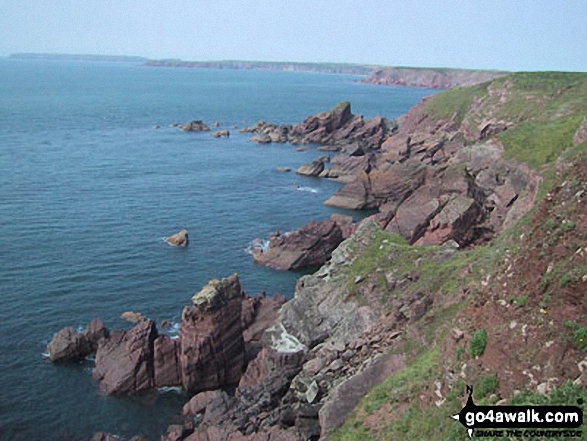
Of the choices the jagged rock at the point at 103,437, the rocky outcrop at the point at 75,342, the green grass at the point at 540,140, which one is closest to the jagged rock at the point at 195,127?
the green grass at the point at 540,140

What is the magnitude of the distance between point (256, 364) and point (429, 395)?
904 inches

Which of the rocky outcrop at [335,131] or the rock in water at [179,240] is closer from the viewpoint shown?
the rock in water at [179,240]

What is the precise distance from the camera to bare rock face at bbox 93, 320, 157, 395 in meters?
45.2

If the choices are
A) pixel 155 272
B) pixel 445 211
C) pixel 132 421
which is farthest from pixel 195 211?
pixel 132 421

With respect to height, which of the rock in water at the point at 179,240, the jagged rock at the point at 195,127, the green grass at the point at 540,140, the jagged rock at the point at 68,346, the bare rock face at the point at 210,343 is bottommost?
the jagged rock at the point at 195,127

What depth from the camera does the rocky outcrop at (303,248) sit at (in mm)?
70875

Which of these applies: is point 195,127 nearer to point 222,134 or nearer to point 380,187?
point 222,134

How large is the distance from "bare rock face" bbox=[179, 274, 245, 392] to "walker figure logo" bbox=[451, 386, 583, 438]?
27.8 meters

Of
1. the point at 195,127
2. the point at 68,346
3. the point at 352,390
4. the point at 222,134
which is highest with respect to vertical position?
the point at 352,390

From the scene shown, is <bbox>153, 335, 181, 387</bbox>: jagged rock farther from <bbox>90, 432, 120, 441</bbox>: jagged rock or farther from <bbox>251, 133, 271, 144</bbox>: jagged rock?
<bbox>251, 133, 271, 144</bbox>: jagged rock

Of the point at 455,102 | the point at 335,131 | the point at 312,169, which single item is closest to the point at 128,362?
the point at 312,169

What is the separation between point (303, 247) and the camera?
72250 millimetres

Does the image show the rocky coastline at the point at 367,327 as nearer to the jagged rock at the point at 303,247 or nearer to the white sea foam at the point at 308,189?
the jagged rock at the point at 303,247

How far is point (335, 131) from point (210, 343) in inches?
4869
